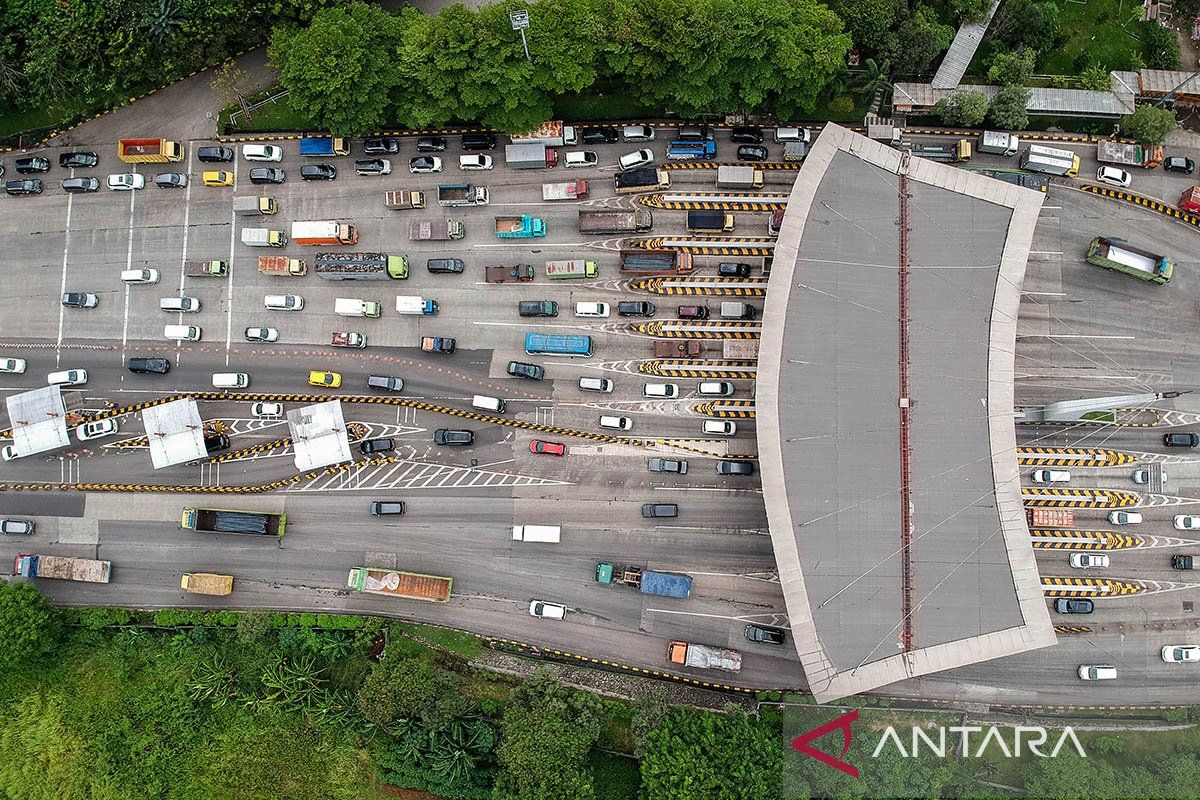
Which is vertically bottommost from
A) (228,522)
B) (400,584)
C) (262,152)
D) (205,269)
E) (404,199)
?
(400,584)

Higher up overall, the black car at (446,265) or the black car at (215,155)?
the black car at (215,155)

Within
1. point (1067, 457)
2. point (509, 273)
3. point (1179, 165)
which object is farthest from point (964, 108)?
point (509, 273)

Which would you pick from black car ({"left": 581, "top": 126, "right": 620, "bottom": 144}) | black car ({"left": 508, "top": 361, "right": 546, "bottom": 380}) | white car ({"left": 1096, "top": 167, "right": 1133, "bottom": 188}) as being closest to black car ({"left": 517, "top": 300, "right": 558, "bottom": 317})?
black car ({"left": 508, "top": 361, "right": 546, "bottom": 380})

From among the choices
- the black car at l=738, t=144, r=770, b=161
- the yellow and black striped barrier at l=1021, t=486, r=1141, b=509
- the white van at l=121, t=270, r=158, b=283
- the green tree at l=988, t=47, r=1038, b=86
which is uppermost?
the green tree at l=988, t=47, r=1038, b=86

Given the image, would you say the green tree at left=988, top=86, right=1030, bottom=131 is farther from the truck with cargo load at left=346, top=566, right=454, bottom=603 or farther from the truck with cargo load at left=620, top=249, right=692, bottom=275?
the truck with cargo load at left=346, top=566, right=454, bottom=603

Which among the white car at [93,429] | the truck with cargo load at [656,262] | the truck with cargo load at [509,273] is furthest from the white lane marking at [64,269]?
the truck with cargo load at [656,262]

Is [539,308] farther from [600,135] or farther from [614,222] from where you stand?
[600,135]

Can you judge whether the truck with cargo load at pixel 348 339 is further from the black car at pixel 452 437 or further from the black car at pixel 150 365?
the black car at pixel 150 365
